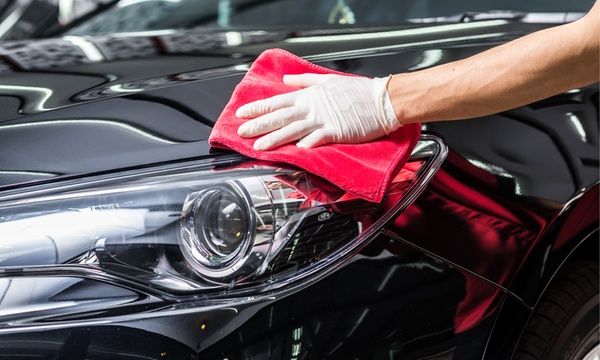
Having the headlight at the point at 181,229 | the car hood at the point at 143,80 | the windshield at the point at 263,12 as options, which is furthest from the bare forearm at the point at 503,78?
the windshield at the point at 263,12

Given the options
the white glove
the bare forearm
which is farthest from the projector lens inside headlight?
the bare forearm

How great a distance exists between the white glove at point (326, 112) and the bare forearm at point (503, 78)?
3 cm

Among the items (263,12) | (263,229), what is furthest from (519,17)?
(263,229)

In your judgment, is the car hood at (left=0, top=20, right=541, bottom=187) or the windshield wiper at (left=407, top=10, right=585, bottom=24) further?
the windshield wiper at (left=407, top=10, right=585, bottom=24)

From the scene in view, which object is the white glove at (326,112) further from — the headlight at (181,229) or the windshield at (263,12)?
the windshield at (263,12)

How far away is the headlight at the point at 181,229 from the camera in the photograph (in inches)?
53.2

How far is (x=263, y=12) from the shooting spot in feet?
8.86

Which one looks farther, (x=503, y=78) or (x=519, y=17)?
(x=519, y=17)

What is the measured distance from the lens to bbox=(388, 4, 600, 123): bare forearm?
A: 5.18ft

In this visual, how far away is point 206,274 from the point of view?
138 cm

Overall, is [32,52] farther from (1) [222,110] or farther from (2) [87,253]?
(2) [87,253]

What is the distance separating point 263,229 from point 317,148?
19 cm

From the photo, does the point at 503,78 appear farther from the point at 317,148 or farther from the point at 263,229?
the point at 263,229

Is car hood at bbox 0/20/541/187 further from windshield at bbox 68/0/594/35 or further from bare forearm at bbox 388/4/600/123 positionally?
windshield at bbox 68/0/594/35
